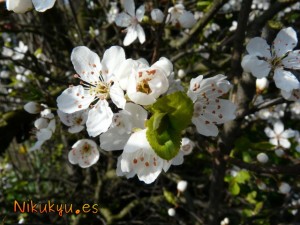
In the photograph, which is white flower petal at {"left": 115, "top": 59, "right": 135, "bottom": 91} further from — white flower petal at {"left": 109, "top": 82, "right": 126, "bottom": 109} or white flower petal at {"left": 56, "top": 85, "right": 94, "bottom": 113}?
white flower petal at {"left": 56, "top": 85, "right": 94, "bottom": 113}

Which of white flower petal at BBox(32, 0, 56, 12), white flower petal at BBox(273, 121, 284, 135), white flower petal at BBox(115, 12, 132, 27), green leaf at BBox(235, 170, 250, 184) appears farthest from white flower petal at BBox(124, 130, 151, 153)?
white flower petal at BBox(273, 121, 284, 135)

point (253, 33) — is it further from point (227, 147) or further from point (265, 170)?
point (265, 170)

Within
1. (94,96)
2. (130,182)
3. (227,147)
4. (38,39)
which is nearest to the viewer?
(94,96)

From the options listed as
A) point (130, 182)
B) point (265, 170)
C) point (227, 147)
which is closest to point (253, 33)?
point (227, 147)

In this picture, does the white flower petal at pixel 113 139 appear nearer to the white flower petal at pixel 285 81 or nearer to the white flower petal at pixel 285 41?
the white flower petal at pixel 285 81

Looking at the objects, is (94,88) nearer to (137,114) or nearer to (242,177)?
(137,114)

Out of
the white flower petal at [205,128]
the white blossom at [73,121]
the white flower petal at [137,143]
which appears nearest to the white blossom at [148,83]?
the white flower petal at [137,143]

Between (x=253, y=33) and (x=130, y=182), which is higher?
(x=253, y=33)
